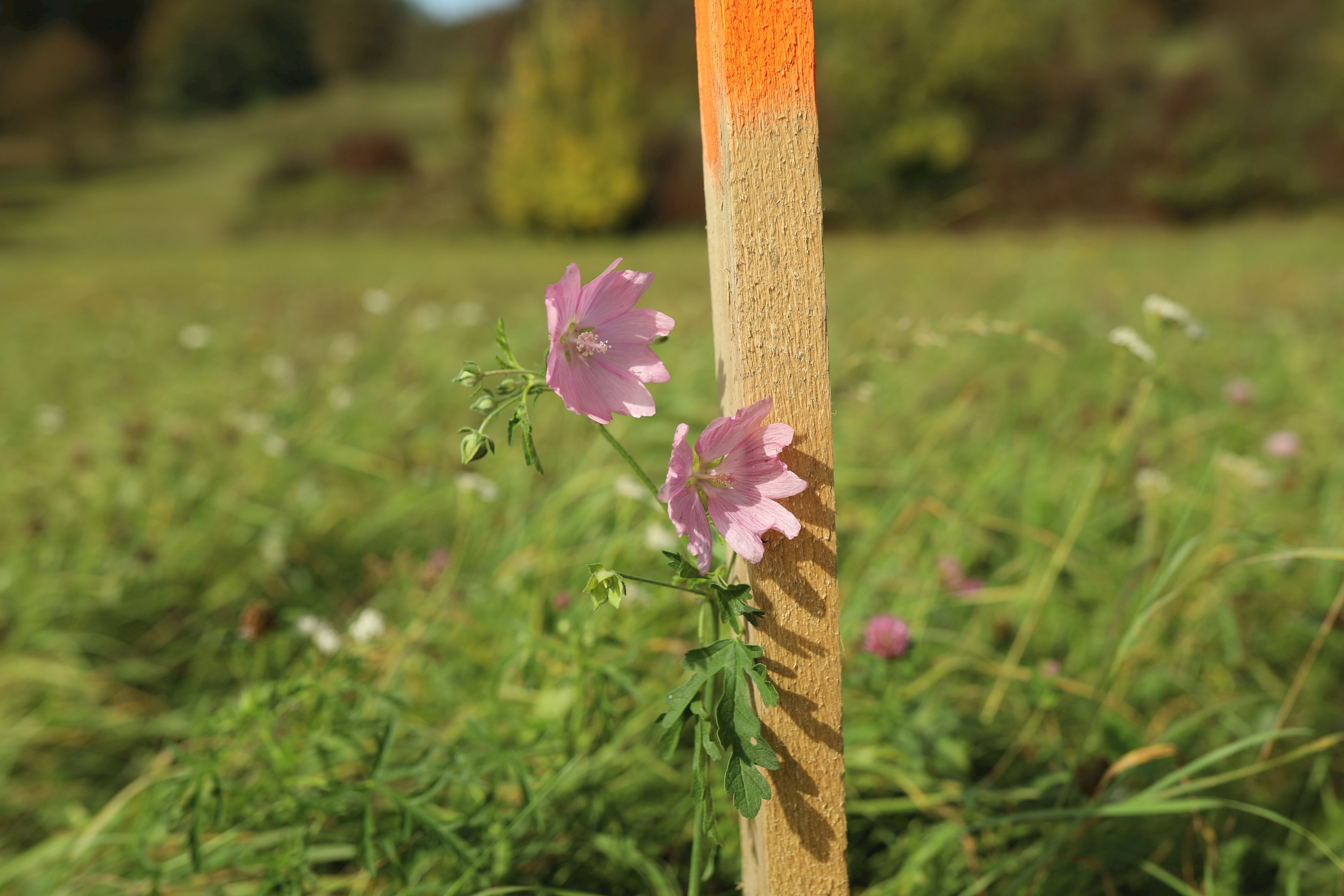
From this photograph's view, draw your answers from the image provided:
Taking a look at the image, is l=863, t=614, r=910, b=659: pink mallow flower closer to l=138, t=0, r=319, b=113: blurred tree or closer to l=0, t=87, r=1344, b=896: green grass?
l=0, t=87, r=1344, b=896: green grass

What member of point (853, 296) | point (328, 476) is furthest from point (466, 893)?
point (853, 296)

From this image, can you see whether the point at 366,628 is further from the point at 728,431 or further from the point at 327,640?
the point at 728,431

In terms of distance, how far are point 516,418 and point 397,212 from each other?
16.8 metres

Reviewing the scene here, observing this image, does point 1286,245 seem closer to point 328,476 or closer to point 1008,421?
point 1008,421

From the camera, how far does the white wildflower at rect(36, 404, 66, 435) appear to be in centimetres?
235

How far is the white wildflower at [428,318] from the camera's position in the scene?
3.68 m

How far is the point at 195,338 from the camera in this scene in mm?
3746

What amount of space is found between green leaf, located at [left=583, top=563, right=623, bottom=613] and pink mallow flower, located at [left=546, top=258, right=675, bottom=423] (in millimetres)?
A: 118

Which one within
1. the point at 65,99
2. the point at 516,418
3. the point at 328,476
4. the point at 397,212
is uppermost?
the point at 65,99

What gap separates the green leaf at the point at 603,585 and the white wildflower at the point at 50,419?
93.7 inches

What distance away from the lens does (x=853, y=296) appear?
4.84 meters

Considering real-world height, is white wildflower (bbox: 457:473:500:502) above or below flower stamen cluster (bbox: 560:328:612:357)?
below

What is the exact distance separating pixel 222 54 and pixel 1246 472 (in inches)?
1335

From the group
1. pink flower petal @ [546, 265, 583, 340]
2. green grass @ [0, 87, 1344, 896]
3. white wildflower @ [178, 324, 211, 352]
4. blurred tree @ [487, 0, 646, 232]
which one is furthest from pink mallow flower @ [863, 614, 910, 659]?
blurred tree @ [487, 0, 646, 232]
